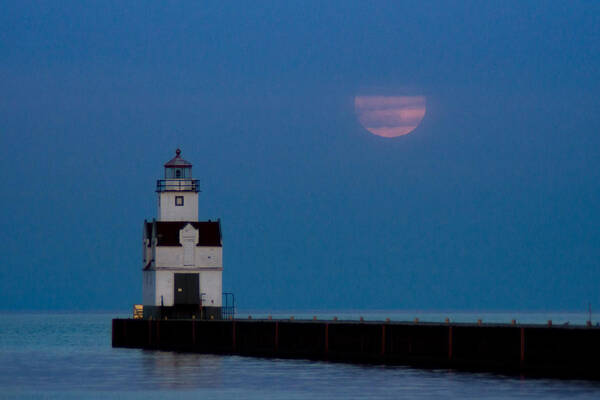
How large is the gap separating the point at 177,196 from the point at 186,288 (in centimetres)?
563

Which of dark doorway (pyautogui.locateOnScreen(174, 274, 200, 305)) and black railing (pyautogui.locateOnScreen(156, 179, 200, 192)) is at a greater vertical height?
black railing (pyautogui.locateOnScreen(156, 179, 200, 192))

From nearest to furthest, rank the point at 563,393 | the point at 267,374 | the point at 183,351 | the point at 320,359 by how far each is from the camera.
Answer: the point at 563,393
the point at 267,374
the point at 320,359
the point at 183,351

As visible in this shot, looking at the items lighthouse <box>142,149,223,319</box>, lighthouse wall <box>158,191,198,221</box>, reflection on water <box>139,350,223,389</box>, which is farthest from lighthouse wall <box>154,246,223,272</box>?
reflection on water <box>139,350,223,389</box>

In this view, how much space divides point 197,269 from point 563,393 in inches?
1196

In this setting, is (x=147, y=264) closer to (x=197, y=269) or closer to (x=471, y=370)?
(x=197, y=269)

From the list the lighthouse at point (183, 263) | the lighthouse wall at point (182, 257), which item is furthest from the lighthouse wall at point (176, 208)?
the lighthouse wall at point (182, 257)

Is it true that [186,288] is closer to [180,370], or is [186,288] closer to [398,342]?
[180,370]

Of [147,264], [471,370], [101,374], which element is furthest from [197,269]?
[471,370]

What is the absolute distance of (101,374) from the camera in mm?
60062

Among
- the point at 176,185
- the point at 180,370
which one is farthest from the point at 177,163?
the point at 180,370

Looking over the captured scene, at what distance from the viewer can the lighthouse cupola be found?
7344 centimetres

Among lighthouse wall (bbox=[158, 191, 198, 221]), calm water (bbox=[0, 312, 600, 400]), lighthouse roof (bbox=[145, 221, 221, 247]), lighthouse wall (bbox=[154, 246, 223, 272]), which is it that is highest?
lighthouse wall (bbox=[158, 191, 198, 221])

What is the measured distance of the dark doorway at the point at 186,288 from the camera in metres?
71.7

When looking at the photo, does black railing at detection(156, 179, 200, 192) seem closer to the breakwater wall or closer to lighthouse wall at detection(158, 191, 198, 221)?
lighthouse wall at detection(158, 191, 198, 221)
